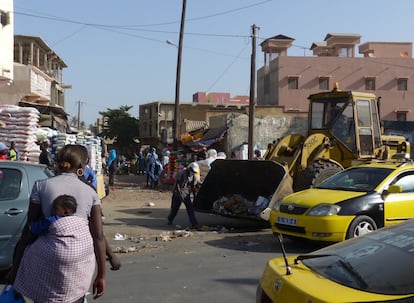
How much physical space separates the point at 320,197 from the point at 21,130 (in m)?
10.8

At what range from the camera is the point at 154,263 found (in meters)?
8.26

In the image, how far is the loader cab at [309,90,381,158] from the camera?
13.9 metres

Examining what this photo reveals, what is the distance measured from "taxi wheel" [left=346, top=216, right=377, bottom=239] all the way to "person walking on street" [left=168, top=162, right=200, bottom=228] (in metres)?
4.09

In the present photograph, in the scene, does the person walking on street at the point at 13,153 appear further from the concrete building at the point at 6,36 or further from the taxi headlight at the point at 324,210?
the concrete building at the point at 6,36

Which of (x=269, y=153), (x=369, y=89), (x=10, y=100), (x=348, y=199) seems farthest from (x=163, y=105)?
(x=348, y=199)

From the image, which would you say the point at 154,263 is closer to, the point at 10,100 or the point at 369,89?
the point at 10,100

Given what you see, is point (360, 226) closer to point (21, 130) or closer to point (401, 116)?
point (21, 130)

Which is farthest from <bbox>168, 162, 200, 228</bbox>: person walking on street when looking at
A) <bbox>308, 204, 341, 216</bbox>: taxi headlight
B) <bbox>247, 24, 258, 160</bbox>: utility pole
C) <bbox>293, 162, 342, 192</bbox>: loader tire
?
<bbox>247, 24, 258, 160</bbox>: utility pole

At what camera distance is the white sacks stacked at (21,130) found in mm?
16594


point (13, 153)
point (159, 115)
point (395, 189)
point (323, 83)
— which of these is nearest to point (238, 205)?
point (395, 189)

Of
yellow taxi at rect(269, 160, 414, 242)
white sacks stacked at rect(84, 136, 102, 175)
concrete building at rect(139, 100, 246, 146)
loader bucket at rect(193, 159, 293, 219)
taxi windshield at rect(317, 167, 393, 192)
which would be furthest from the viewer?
concrete building at rect(139, 100, 246, 146)

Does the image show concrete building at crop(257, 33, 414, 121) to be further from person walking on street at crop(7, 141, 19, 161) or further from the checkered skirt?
the checkered skirt

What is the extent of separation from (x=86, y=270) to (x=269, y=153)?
11.1 m

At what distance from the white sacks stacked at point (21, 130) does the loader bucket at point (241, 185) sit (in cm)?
636
